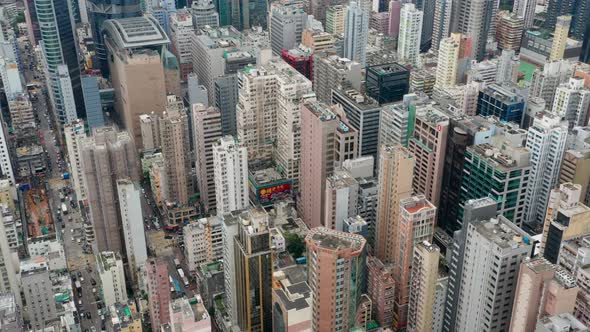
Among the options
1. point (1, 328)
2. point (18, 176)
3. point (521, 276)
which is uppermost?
point (521, 276)

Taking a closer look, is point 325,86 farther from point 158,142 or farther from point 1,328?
point 1,328

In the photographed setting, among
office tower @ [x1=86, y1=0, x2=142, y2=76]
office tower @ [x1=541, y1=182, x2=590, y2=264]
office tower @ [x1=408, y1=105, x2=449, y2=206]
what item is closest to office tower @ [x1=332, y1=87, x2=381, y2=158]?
office tower @ [x1=408, y1=105, x2=449, y2=206]

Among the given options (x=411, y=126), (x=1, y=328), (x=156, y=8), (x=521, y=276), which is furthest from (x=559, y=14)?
(x=1, y=328)

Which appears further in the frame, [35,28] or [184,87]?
[35,28]

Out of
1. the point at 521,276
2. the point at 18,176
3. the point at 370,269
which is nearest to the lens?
the point at 521,276

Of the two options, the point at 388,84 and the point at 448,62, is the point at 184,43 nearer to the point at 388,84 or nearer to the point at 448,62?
the point at 388,84

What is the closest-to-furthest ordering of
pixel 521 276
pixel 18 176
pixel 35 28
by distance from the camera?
pixel 521 276, pixel 18 176, pixel 35 28

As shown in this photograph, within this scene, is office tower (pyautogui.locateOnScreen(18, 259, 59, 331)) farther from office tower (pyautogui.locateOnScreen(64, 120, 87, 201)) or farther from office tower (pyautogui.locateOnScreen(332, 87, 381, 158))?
office tower (pyautogui.locateOnScreen(332, 87, 381, 158))
